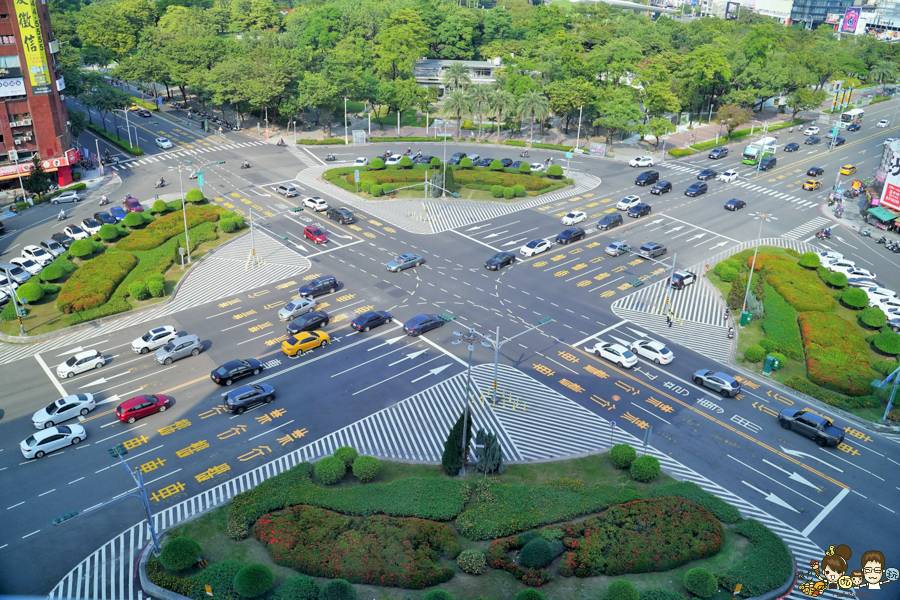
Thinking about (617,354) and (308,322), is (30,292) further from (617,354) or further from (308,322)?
(617,354)

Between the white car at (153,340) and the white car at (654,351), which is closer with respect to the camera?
the white car at (153,340)

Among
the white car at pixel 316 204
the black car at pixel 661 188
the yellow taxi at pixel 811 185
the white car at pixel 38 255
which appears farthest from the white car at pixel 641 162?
the white car at pixel 38 255

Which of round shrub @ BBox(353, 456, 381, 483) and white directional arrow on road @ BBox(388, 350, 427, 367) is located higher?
round shrub @ BBox(353, 456, 381, 483)

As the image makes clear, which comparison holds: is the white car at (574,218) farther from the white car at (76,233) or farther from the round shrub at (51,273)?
the white car at (76,233)

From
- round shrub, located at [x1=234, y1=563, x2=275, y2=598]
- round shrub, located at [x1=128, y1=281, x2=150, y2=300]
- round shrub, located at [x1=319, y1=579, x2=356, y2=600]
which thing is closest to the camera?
round shrub, located at [x1=319, y1=579, x2=356, y2=600]

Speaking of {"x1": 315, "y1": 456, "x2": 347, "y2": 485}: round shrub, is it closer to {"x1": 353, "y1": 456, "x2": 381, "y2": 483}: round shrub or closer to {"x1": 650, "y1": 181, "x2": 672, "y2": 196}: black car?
{"x1": 353, "y1": 456, "x2": 381, "y2": 483}: round shrub

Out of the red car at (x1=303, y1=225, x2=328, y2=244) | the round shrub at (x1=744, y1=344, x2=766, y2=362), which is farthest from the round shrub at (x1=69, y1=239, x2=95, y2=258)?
the round shrub at (x1=744, y1=344, x2=766, y2=362)

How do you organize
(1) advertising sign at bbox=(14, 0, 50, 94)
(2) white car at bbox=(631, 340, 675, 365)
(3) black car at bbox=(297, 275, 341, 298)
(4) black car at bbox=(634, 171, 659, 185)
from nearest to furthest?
(2) white car at bbox=(631, 340, 675, 365)
(3) black car at bbox=(297, 275, 341, 298)
(1) advertising sign at bbox=(14, 0, 50, 94)
(4) black car at bbox=(634, 171, 659, 185)
